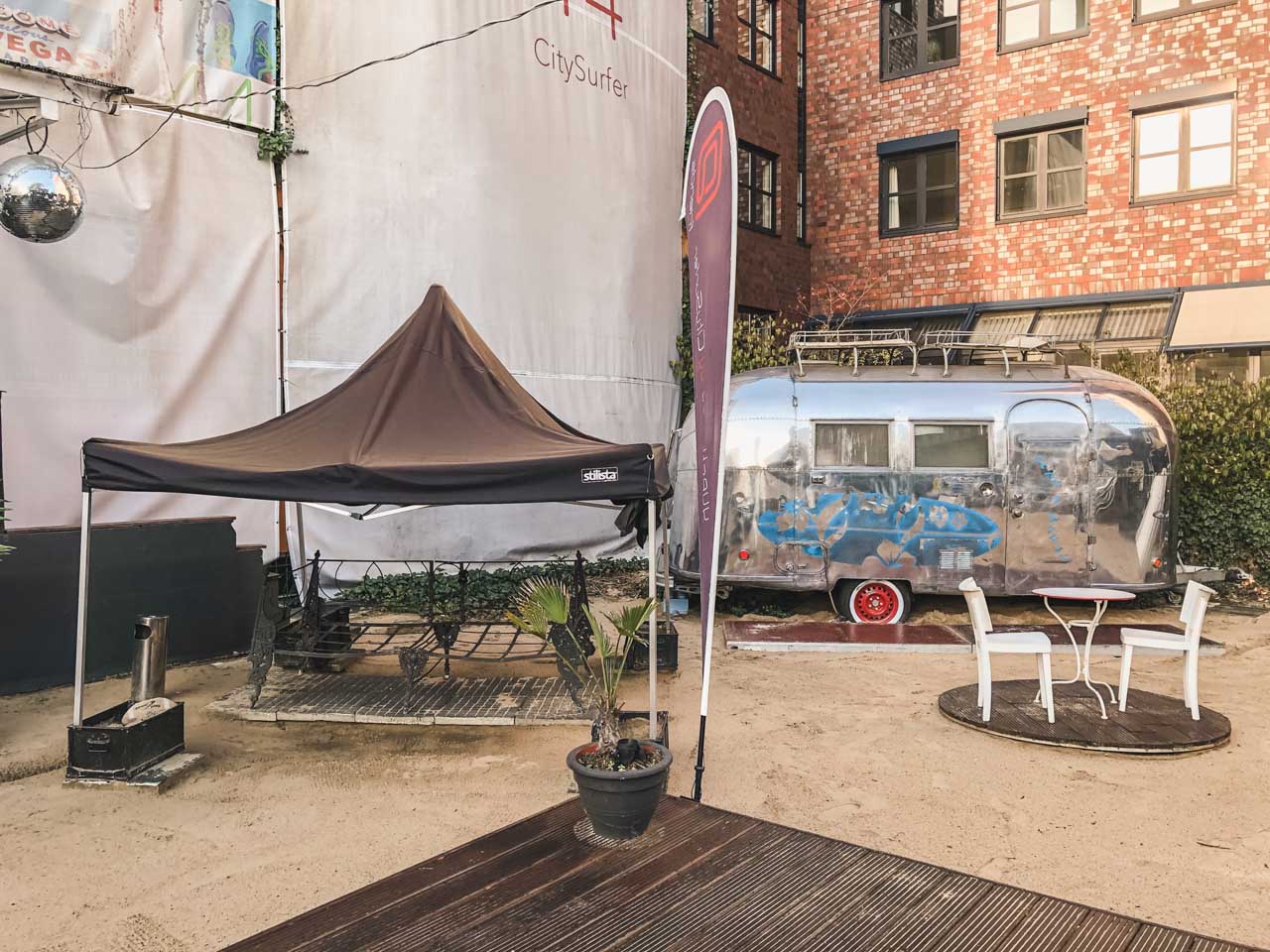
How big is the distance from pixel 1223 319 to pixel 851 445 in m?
8.24

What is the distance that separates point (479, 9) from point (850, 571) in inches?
341

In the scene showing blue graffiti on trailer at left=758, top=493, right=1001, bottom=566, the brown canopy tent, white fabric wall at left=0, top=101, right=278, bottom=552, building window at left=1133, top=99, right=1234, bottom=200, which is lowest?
blue graffiti on trailer at left=758, top=493, right=1001, bottom=566

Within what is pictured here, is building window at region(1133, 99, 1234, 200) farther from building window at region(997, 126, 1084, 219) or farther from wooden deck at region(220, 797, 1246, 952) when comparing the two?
wooden deck at region(220, 797, 1246, 952)

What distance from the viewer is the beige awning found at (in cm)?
1444

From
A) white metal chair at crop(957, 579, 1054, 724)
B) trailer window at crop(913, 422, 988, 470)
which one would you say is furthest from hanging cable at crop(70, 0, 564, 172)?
white metal chair at crop(957, 579, 1054, 724)

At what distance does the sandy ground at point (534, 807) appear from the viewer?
14.3 feet

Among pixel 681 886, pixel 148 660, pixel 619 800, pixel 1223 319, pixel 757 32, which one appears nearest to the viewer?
pixel 681 886

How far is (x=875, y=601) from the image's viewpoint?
10758 mm

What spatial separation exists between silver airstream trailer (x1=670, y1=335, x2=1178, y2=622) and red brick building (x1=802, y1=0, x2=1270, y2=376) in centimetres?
571

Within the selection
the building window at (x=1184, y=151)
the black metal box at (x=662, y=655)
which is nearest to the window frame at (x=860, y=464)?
the black metal box at (x=662, y=655)

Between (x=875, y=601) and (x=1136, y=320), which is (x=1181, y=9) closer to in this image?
(x=1136, y=320)

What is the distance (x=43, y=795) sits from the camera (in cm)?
564

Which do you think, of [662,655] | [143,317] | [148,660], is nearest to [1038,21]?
[662,655]

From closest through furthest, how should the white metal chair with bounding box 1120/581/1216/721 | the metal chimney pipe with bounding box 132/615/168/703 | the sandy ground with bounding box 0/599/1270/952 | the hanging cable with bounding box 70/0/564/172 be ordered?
the sandy ground with bounding box 0/599/1270/952 < the metal chimney pipe with bounding box 132/615/168/703 < the white metal chair with bounding box 1120/581/1216/721 < the hanging cable with bounding box 70/0/564/172
